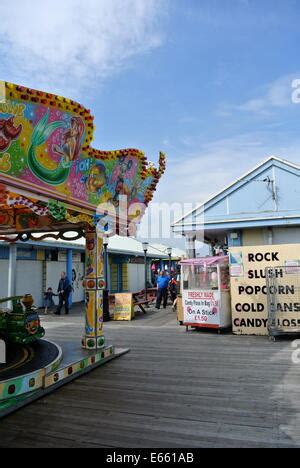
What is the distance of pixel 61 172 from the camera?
16.1 feet

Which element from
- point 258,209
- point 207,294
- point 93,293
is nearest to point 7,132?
point 93,293

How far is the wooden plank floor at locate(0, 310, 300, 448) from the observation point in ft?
11.3

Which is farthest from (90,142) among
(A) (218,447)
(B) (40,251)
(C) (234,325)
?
(B) (40,251)

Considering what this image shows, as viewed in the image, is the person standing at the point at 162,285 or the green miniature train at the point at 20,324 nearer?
the green miniature train at the point at 20,324

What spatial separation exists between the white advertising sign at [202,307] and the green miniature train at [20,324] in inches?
160

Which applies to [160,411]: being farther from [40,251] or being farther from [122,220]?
[40,251]

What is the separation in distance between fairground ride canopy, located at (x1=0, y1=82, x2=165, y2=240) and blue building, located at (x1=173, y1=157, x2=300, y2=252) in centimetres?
529

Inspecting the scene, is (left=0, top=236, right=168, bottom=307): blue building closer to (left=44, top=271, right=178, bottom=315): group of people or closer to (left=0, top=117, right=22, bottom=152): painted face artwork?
(left=44, top=271, right=178, bottom=315): group of people

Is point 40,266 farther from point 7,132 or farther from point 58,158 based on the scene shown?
point 7,132

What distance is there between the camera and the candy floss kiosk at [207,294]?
9.11 meters

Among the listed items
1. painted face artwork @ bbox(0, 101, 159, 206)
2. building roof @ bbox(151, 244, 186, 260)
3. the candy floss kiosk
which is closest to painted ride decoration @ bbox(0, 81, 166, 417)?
painted face artwork @ bbox(0, 101, 159, 206)

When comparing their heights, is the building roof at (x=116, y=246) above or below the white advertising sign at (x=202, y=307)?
above

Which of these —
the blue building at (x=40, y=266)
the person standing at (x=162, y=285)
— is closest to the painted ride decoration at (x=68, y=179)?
the blue building at (x=40, y=266)

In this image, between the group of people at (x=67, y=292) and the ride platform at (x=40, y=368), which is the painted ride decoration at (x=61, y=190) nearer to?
the ride platform at (x=40, y=368)
